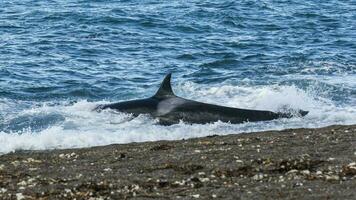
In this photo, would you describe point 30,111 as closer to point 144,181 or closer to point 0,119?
point 0,119

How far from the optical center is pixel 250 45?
3325 centimetres

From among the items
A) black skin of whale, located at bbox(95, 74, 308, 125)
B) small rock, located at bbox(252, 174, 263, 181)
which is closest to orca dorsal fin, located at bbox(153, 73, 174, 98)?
black skin of whale, located at bbox(95, 74, 308, 125)

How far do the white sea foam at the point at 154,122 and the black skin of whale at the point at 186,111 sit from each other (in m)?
0.27

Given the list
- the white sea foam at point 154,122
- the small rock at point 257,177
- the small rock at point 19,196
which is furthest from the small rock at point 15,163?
the small rock at point 257,177

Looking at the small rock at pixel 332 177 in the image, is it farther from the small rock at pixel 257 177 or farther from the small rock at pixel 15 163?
the small rock at pixel 15 163

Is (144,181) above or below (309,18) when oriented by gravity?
above

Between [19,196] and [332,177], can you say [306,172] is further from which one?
[19,196]

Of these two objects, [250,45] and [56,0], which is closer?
[250,45]

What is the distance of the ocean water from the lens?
65.1ft

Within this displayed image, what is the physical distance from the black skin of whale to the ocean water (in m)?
0.36

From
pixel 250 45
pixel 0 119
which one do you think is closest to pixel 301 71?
pixel 250 45

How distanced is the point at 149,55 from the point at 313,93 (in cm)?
902

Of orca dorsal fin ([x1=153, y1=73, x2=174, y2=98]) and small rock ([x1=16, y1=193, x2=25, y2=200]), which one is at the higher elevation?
small rock ([x1=16, y1=193, x2=25, y2=200])

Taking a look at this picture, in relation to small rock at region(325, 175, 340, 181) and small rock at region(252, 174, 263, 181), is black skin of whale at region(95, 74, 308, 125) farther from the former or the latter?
small rock at region(325, 175, 340, 181)
